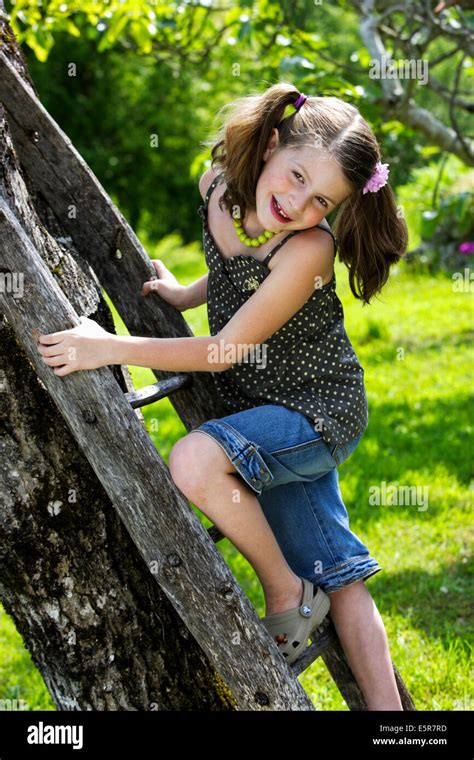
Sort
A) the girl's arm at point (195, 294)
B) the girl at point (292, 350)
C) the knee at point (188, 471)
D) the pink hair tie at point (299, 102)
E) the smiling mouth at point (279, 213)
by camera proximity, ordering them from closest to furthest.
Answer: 1. the knee at point (188, 471)
2. the girl at point (292, 350)
3. the smiling mouth at point (279, 213)
4. the pink hair tie at point (299, 102)
5. the girl's arm at point (195, 294)

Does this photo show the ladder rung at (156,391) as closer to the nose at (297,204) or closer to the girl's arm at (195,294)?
the girl's arm at (195,294)

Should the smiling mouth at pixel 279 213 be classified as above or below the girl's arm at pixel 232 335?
above

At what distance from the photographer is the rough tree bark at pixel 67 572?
195 cm

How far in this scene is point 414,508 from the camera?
14.8ft

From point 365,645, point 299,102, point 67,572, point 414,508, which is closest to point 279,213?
point 299,102

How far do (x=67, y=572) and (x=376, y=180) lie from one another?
4.00 ft

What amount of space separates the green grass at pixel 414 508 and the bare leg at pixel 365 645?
699 mm

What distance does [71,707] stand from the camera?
6.73 ft

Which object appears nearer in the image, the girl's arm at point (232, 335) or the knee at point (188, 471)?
the girl's arm at point (232, 335)

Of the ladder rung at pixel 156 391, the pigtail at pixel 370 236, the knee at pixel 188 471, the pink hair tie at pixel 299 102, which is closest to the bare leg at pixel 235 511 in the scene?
the knee at pixel 188 471

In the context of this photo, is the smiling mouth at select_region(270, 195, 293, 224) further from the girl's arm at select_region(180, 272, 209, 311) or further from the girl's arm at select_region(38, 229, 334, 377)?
the girl's arm at select_region(180, 272, 209, 311)

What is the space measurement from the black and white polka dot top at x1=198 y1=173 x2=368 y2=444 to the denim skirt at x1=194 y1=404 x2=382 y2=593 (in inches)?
2.2

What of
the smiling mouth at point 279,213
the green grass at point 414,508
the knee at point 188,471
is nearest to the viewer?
the knee at point 188,471

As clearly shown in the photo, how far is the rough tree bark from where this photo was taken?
1951 millimetres
